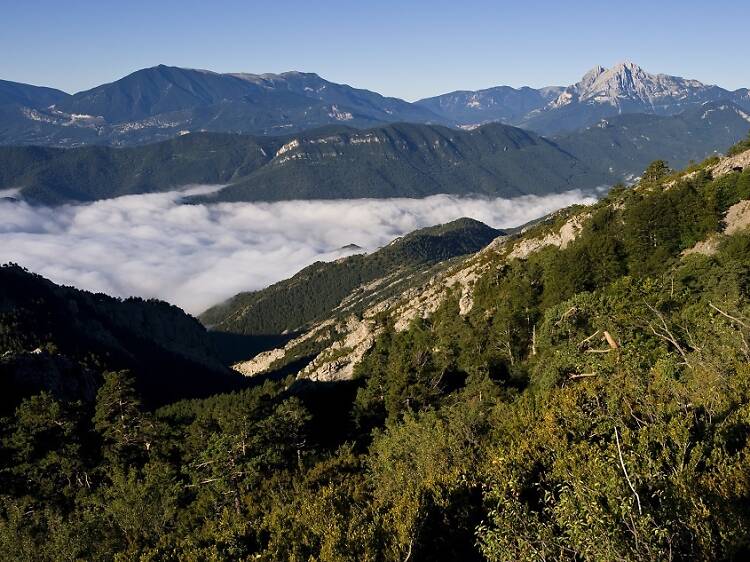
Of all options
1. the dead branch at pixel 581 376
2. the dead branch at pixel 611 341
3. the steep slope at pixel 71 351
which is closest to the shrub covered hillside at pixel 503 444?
the dead branch at pixel 611 341

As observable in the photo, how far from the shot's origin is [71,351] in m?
145

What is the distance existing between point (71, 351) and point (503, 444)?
470 ft

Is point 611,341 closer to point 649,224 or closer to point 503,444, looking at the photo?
point 503,444

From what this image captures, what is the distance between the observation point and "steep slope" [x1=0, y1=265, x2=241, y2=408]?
97.1 metres

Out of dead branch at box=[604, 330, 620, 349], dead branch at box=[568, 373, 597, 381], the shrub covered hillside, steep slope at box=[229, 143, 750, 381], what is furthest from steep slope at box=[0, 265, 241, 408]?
dead branch at box=[604, 330, 620, 349]

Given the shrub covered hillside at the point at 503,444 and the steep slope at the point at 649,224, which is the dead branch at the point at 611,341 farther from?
the steep slope at the point at 649,224

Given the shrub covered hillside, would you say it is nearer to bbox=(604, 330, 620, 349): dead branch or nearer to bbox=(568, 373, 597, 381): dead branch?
bbox=(604, 330, 620, 349): dead branch

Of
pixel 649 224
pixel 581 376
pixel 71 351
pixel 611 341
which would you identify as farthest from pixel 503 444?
pixel 71 351

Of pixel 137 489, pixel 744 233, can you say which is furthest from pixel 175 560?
pixel 744 233

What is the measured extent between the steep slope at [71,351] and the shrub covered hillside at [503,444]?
1178 inches

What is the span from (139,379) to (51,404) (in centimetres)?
9500

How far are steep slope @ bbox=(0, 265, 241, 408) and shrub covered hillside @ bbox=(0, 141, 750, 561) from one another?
98.2 feet

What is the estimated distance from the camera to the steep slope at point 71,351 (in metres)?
97.1

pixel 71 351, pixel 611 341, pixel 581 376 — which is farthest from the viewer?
pixel 71 351
